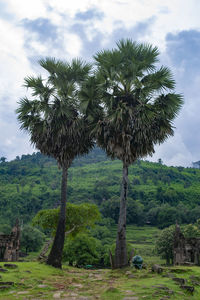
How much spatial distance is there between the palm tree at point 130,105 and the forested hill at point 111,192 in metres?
81.9

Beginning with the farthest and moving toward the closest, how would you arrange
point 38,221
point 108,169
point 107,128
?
point 108,169 → point 38,221 → point 107,128

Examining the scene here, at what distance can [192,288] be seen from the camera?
371 inches

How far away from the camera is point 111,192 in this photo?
141 metres

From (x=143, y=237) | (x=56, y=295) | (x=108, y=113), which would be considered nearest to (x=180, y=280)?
(x=56, y=295)

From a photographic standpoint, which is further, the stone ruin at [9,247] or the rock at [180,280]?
the stone ruin at [9,247]

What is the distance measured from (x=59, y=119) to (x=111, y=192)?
409 feet

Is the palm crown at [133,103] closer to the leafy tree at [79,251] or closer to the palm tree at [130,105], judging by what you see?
the palm tree at [130,105]

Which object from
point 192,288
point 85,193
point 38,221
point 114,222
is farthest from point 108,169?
point 192,288

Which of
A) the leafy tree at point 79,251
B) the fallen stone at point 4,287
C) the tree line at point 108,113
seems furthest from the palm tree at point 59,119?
the leafy tree at point 79,251

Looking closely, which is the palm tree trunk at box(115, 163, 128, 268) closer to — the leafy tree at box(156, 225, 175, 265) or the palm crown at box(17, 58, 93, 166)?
the palm crown at box(17, 58, 93, 166)

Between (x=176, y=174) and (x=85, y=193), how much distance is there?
61756 millimetres

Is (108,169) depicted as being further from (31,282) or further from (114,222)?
(31,282)

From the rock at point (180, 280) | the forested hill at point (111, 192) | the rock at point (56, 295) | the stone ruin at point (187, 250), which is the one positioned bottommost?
the rock at point (56, 295)

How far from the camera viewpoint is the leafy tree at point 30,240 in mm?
62688
